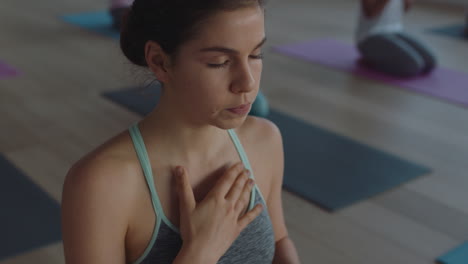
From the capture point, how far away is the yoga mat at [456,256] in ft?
5.86

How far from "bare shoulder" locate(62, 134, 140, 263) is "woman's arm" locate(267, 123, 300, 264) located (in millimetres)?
318

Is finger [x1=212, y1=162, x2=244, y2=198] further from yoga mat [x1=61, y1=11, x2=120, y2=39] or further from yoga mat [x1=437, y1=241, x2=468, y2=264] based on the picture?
yoga mat [x1=61, y1=11, x2=120, y2=39]

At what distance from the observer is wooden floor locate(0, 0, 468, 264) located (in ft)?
6.29

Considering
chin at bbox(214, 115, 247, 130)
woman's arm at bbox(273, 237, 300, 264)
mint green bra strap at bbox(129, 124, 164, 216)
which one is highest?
chin at bbox(214, 115, 247, 130)

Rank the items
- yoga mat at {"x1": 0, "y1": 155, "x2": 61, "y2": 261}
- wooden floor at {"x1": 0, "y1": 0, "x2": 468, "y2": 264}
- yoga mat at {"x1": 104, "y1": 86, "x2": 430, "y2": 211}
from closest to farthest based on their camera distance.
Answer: yoga mat at {"x1": 0, "y1": 155, "x2": 61, "y2": 261}, wooden floor at {"x1": 0, "y1": 0, "x2": 468, "y2": 264}, yoga mat at {"x1": 104, "y1": 86, "x2": 430, "y2": 211}

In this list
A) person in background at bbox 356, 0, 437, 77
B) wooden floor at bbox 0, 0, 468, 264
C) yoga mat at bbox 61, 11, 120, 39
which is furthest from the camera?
yoga mat at bbox 61, 11, 120, 39

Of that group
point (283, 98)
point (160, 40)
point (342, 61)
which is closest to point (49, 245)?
point (160, 40)

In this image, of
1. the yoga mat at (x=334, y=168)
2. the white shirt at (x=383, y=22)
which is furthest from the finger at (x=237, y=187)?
the white shirt at (x=383, y=22)

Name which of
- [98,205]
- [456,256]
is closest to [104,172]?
[98,205]

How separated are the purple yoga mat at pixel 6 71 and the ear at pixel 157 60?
2956mm

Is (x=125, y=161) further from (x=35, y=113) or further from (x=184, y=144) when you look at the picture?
(x=35, y=113)

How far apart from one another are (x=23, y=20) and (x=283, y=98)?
9.91 ft

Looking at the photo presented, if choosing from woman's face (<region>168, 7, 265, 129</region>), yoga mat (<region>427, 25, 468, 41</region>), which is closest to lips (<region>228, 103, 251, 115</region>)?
woman's face (<region>168, 7, 265, 129</region>)

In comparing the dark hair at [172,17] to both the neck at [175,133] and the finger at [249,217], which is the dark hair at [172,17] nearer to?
the neck at [175,133]
